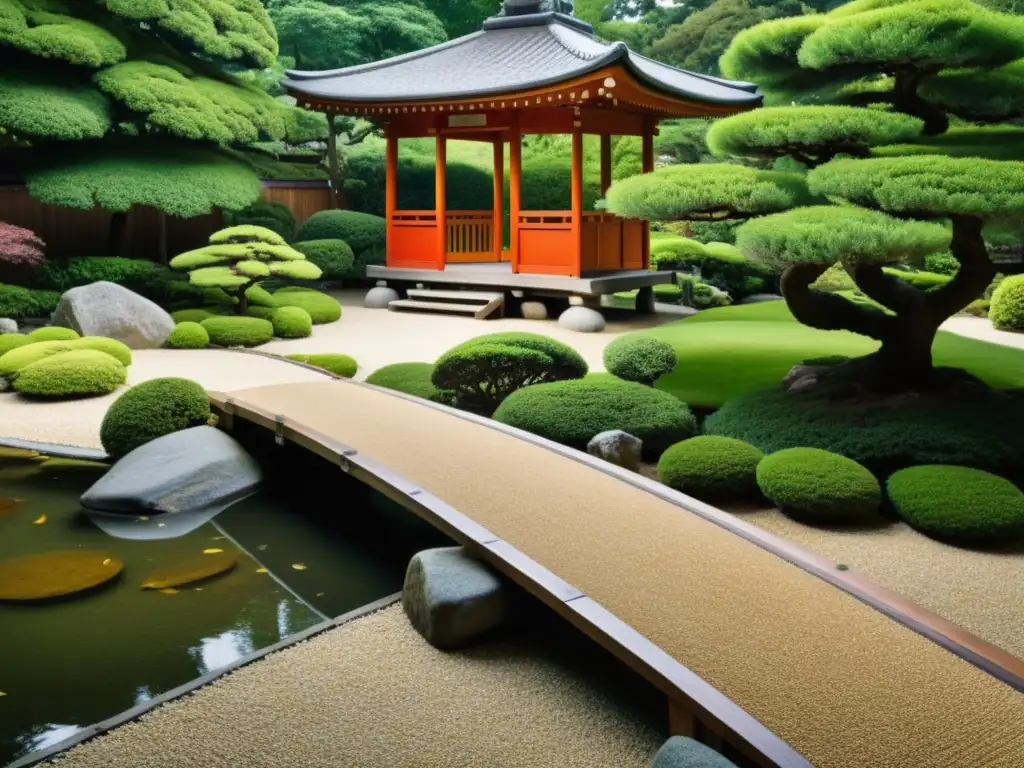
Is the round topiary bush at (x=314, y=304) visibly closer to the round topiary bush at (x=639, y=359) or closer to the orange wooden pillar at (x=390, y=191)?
the orange wooden pillar at (x=390, y=191)

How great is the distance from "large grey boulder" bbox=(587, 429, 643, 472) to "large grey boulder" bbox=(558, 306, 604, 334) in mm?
6840

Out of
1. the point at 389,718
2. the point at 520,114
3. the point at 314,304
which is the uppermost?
the point at 520,114

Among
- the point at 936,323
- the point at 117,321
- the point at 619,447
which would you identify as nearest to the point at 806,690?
the point at 619,447

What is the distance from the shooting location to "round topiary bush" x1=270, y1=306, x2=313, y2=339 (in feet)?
42.9

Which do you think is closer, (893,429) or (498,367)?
(893,429)

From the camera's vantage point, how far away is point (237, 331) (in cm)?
1238

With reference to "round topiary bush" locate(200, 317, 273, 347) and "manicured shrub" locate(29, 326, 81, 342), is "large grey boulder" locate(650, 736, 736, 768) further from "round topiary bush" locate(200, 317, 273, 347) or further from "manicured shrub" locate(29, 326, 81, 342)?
"round topiary bush" locate(200, 317, 273, 347)

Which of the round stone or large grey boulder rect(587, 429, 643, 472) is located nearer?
large grey boulder rect(587, 429, 643, 472)

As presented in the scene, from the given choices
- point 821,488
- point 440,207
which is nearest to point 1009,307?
point 440,207

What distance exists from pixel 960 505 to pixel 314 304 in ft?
34.9

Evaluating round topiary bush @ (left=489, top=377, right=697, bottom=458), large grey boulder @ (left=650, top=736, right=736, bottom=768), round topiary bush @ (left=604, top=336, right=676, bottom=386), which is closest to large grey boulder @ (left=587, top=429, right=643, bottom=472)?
round topiary bush @ (left=489, top=377, right=697, bottom=458)

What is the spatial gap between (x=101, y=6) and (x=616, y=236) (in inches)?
349

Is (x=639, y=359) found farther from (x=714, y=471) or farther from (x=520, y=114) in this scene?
(x=520, y=114)

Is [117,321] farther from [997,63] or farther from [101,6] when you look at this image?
[997,63]
